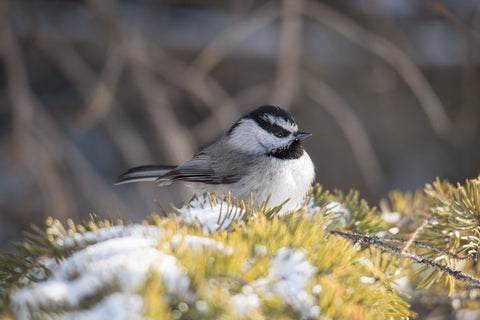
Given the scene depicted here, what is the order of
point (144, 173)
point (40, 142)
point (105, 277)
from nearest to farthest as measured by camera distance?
point (105, 277) → point (144, 173) → point (40, 142)

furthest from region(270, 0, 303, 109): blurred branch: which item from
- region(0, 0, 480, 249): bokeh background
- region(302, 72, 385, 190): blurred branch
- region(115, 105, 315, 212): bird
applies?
region(115, 105, 315, 212): bird

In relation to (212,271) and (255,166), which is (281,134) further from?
(212,271)

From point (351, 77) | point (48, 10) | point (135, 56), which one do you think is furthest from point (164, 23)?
point (351, 77)

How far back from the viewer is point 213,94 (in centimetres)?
248

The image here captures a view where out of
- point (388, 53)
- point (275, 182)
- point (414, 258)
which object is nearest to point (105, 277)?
point (414, 258)

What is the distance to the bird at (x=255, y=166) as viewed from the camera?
49.6 inches

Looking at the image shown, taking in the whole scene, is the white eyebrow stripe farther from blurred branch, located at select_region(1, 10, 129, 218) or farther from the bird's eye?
blurred branch, located at select_region(1, 10, 129, 218)

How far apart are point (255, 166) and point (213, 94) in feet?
4.05

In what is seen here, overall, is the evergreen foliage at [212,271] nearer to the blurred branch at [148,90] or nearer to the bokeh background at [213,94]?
the blurred branch at [148,90]

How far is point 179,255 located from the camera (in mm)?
569

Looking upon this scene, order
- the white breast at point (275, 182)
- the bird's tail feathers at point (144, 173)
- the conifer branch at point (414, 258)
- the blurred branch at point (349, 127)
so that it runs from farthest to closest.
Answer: the blurred branch at point (349, 127)
the bird's tail feathers at point (144, 173)
the white breast at point (275, 182)
the conifer branch at point (414, 258)

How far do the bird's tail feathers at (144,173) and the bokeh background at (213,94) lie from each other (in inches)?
22.6

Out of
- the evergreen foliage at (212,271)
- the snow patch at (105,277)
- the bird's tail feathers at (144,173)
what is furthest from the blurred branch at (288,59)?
the snow patch at (105,277)

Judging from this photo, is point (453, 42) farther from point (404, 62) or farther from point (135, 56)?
point (135, 56)
